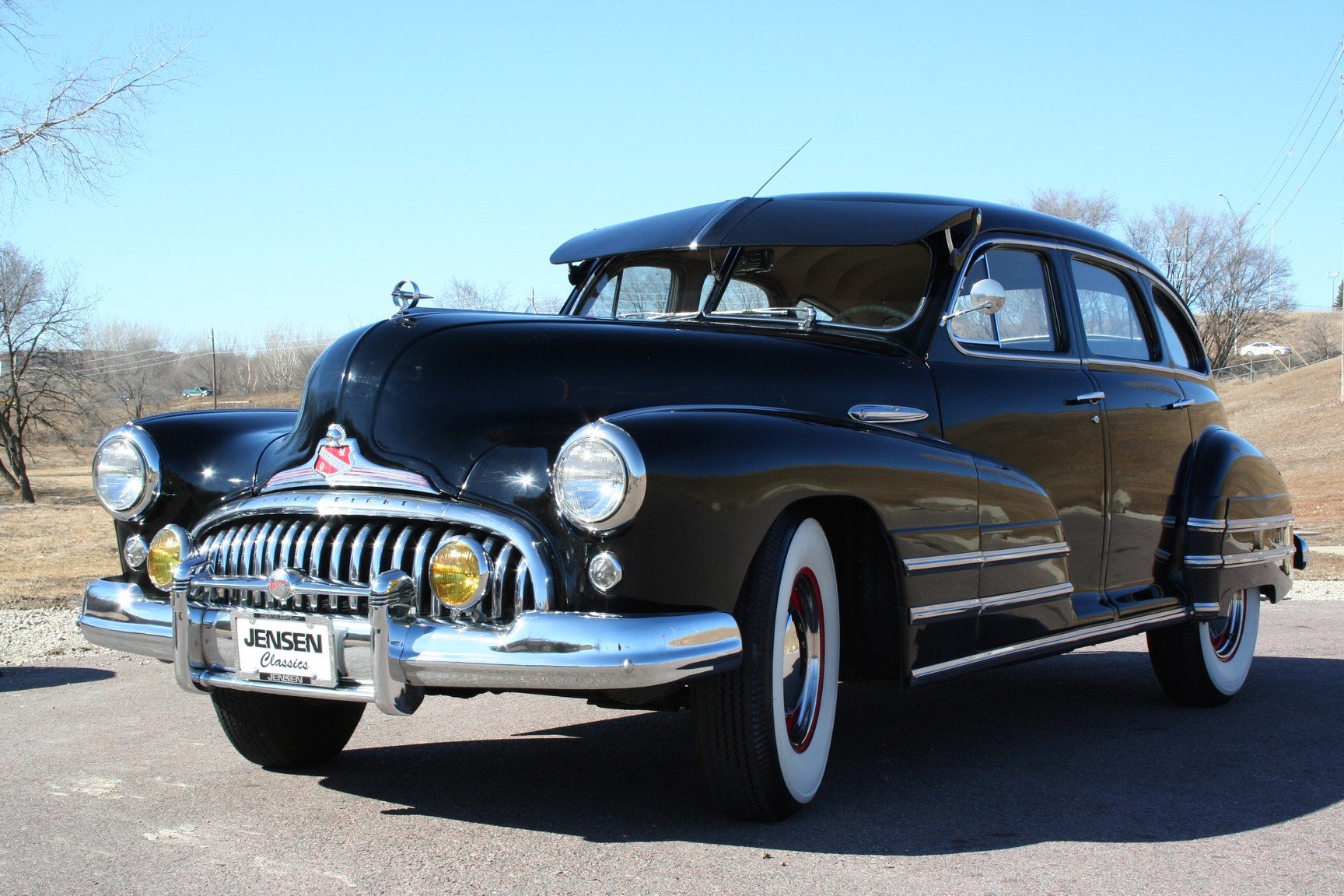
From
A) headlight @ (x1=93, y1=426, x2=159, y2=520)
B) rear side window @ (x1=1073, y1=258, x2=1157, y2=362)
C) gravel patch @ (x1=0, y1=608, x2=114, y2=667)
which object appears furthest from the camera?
gravel patch @ (x1=0, y1=608, x2=114, y2=667)

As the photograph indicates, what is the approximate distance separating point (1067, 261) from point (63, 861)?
388 cm

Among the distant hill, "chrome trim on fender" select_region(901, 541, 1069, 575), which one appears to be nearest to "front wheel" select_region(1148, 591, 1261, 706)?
"chrome trim on fender" select_region(901, 541, 1069, 575)

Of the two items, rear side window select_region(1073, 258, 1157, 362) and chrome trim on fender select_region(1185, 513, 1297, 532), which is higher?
rear side window select_region(1073, 258, 1157, 362)

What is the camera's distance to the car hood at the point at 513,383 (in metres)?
3.23

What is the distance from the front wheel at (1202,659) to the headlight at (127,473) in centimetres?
380

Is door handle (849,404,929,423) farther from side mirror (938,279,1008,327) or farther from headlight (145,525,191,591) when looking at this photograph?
headlight (145,525,191,591)

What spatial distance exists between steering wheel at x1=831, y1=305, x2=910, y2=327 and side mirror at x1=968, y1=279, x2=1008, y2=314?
26 cm

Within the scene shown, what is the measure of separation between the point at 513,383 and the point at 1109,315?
2863mm

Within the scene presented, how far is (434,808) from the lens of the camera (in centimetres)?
351

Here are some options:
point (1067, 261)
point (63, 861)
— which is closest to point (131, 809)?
point (63, 861)

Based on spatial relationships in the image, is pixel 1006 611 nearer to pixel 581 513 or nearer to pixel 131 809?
pixel 581 513

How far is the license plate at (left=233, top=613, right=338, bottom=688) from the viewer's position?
306 cm

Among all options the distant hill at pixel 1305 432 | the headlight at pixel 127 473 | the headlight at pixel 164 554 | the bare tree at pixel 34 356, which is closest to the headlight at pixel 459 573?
the headlight at pixel 164 554

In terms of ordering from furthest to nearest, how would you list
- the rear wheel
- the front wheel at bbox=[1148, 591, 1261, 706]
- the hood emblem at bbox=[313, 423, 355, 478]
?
the front wheel at bbox=[1148, 591, 1261, 706] → the rear wheel → the hood emblem at bbox=[313, 423, 355, 478]
